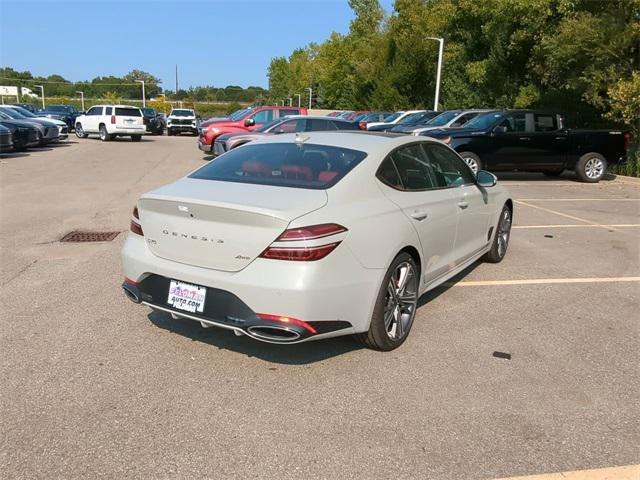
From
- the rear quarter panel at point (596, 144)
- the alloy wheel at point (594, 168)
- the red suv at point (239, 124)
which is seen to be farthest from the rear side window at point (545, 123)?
the red suv at point (239, 124)

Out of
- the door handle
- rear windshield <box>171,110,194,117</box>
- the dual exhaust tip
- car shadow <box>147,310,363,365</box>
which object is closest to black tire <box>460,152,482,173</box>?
the door handle

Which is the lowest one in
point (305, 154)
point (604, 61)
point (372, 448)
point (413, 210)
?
point (372, 448)

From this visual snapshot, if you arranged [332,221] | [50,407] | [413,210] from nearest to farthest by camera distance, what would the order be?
[50,407] < [332,221] < [413,210]

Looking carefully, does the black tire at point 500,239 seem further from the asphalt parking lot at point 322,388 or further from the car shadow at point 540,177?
the car shadow at point 540,177

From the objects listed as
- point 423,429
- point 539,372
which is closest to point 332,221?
point 423,429

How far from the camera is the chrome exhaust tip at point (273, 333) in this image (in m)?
3.39

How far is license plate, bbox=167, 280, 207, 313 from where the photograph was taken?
11.8 ft

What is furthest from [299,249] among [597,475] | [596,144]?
[596,144]

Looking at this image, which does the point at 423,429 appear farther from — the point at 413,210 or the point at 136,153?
the point at 136,153

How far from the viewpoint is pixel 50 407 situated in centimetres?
325

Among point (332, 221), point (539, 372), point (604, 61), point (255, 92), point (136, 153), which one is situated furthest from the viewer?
point (255, 92)

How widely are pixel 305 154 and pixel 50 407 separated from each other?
97.3 inches

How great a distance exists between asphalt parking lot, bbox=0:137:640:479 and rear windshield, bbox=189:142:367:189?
123 cm

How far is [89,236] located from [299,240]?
5227 mm
